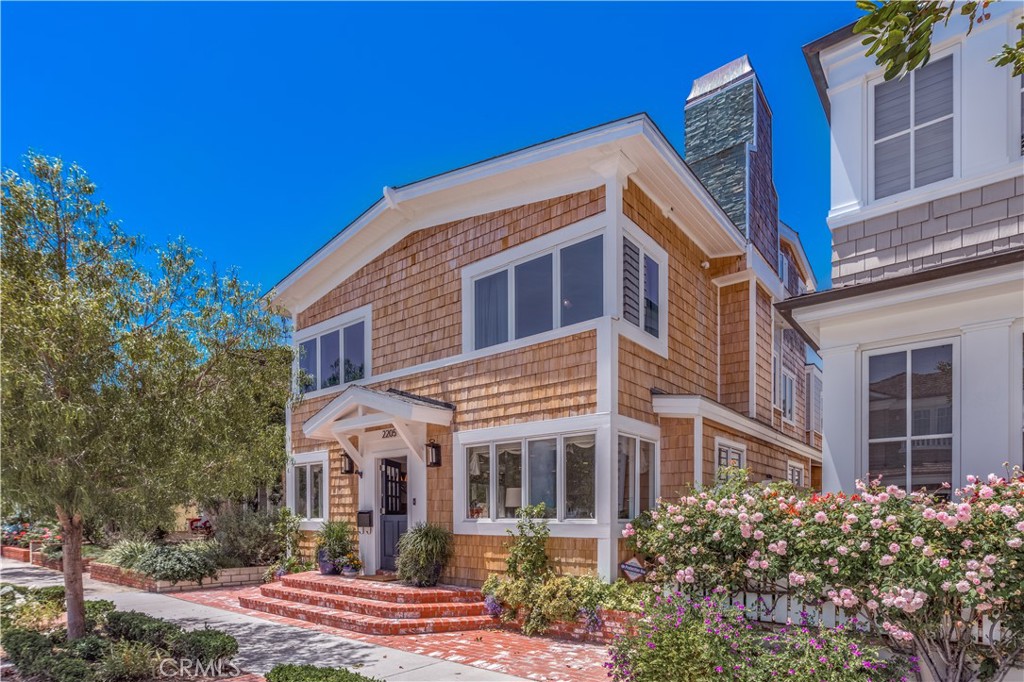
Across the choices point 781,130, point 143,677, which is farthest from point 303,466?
point 781,130

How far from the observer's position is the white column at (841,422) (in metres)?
6.93

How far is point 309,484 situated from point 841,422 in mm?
10908

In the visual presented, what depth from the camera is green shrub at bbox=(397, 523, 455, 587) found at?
1045 centimetres

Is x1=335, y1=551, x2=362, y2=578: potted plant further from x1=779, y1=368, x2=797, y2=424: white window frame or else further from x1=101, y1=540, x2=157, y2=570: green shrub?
x1=779, y1=368, x2=797, y2=424: white window frame

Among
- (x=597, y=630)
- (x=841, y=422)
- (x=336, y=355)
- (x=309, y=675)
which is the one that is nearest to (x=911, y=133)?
(x=841, y=422)

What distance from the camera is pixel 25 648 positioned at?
7312 millimetres

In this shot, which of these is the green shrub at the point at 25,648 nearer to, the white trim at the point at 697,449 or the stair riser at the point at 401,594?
the stair riser at the point at 401,594

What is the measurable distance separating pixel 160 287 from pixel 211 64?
20.9 feet

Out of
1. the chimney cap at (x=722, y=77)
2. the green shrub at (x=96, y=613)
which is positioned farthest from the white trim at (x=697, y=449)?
the chimney cap at (x=722, y=77)

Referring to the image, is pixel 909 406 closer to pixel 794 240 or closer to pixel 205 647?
pixel 205 647

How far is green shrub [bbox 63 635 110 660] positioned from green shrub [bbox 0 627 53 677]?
273 mm

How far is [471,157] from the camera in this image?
1095 cm

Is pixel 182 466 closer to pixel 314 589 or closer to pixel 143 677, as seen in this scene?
pixel 143 677

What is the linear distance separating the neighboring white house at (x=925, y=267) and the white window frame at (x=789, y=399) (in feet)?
25.0
